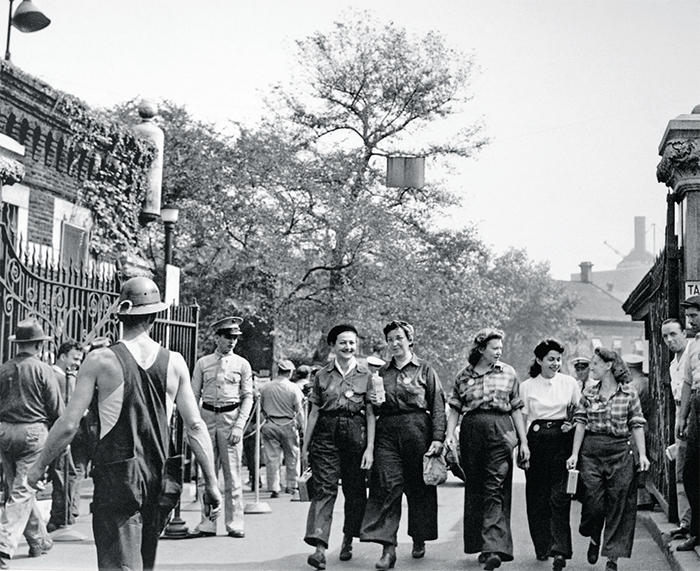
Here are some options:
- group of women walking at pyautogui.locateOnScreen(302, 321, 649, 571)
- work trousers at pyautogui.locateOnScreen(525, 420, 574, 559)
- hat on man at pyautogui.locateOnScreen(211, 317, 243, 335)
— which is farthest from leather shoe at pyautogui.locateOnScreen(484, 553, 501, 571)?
hat on man at pyautogui.locateOnScreen(211, 317, 243, 335)

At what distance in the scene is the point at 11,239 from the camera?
866cm

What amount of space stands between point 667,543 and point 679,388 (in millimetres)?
1264

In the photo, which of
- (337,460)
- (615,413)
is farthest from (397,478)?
(615,413)

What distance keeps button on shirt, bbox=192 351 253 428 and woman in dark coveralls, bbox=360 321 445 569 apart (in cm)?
197

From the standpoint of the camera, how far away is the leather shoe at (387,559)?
798 centimetres

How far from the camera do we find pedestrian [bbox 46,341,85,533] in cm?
950

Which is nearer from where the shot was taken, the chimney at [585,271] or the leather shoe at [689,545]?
the leather shoe at [689,545]

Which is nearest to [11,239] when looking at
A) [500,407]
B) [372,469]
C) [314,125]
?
[372,469]

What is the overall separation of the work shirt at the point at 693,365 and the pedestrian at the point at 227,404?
4200 millimetres

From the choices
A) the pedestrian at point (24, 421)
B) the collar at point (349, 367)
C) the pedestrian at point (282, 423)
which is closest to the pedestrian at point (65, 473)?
the pedestrian at point (24, 421)

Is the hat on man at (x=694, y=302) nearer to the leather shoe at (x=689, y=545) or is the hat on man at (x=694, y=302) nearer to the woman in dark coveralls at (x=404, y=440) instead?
the leather shoe at (x=689, y=545)

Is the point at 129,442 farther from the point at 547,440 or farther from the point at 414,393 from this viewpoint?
the point at 547,440

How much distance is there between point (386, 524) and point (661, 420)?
3299 mm

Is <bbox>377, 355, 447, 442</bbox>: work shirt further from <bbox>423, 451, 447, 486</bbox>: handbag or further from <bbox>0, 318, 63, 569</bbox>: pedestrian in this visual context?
<bbox>0, 318, 63, 569</bbox>: pedestrian
